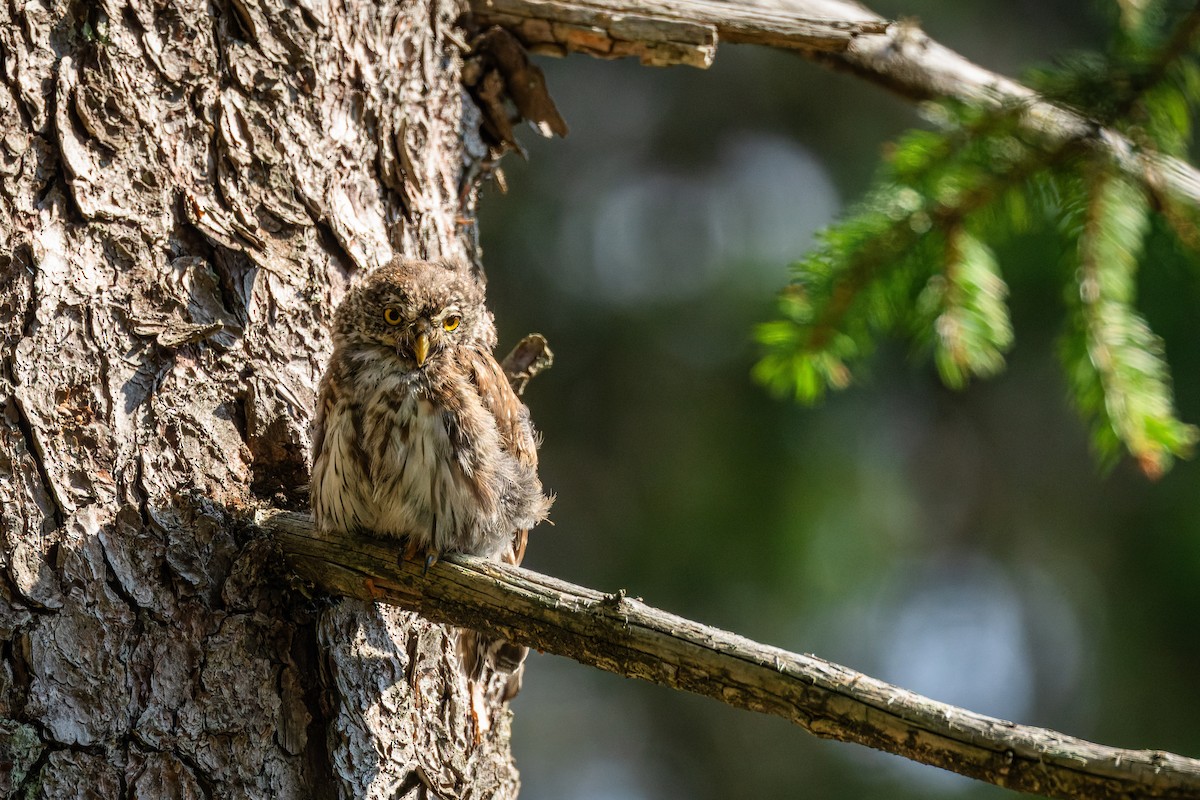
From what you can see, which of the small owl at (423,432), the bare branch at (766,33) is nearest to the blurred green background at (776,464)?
the bare branch at (766,33)

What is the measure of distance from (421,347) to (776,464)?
10.2 ft

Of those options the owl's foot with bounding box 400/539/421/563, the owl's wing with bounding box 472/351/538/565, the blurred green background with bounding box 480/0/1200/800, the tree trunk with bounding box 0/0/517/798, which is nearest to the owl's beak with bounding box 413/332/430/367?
the owl's wing with bounding box 472/351/538/565

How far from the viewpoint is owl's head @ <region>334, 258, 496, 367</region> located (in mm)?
2910

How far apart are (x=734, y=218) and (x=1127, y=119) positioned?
14.1 ft

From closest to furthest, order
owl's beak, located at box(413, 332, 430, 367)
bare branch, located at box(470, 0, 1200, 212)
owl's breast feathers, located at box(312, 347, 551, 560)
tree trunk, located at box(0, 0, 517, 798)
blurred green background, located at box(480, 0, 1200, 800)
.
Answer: tree trunk, located at box(0, 0, 517, 798) < owl's breast feathers, located at box(312, 347, 551, 560) < owl's beak, located at box(413, 332, 430, 367) < bare branch, located at box(470, 0, 1200, 212) < blurred green background, located at box(480, 0, 1200, 800)

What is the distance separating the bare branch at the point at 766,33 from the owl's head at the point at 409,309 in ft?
2.71

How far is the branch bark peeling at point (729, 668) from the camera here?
1741 mm

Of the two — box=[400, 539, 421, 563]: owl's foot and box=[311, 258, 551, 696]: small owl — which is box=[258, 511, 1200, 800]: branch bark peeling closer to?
box=[400, 539, 421, 563]: owl's foot

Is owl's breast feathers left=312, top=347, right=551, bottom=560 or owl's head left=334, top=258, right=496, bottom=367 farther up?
owl's head left=334, top=258, right=496, bottom=367

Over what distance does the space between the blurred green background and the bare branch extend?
7.38 ft

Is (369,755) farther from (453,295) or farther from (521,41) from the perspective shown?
(521,41)

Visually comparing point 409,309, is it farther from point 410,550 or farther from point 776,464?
point 776,464

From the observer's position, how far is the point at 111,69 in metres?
2.56

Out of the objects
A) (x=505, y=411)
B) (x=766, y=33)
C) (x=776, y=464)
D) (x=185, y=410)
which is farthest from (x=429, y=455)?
(x=776, y=464)
